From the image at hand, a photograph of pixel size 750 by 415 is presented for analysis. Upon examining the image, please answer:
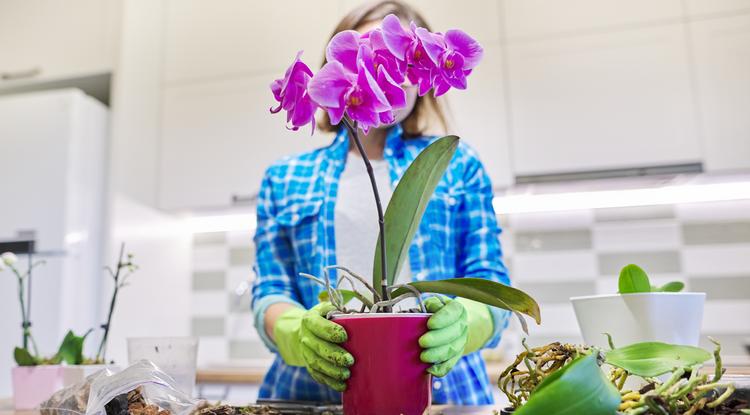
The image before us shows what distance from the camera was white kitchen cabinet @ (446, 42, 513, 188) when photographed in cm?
201

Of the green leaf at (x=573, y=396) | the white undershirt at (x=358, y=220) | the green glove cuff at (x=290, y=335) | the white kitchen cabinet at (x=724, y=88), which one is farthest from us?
the white kitchen cabinet at (x=724, y=88)

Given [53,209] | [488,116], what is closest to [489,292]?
[488,116]

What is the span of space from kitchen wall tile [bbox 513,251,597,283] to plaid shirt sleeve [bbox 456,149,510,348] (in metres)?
1.25

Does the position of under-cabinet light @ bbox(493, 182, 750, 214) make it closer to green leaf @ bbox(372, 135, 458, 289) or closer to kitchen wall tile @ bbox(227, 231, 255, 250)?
kitchen wall tile @ bbox(227, 231, 255, 250)

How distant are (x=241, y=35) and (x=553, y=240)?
1.37 m

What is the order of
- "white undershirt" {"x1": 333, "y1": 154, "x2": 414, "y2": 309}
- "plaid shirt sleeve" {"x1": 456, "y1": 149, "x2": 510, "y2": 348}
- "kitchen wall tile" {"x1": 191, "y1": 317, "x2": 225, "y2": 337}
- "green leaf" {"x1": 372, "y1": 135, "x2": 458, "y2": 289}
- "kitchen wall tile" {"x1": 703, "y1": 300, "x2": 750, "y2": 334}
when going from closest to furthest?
"green leaf" {"x1": 372, "y1": 135, "x2": 458, "y2": 289} < "plaid shirt sleeve" {"x1": 456, "y1": 149, "x2": 510, "y2": 348} < "white undershirt" {"x1": 333, "y1": 154, "x2": 414, "y2": 309} < "kitchen wall tile" {"x1": 703, "y1": 300, "x2": 750, "y2": 334} < "kitchen wall tile" {"x1": 191, "y1": 317, "x2": 225, "y2": 337}

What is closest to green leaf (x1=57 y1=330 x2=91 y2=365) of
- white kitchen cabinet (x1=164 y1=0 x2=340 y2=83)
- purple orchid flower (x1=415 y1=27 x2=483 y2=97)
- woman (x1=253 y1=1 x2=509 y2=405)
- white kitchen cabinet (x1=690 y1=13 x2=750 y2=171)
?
woman (x1=253 y1=1 x2=509 y2=405)

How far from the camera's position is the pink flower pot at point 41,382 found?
0.77 m

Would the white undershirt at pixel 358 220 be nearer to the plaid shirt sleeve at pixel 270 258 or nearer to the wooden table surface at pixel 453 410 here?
the plaid shirt sleeve at pixel 270 258

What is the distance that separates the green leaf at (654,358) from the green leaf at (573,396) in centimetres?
8

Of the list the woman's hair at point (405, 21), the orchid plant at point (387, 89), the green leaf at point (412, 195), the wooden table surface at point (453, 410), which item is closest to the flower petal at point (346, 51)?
the orchid plant at point (387, 89)

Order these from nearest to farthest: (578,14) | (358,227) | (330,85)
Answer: (330,85)
(358,227)
(578,14)

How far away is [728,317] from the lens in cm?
209

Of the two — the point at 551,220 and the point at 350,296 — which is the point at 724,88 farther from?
the point at 350,296
